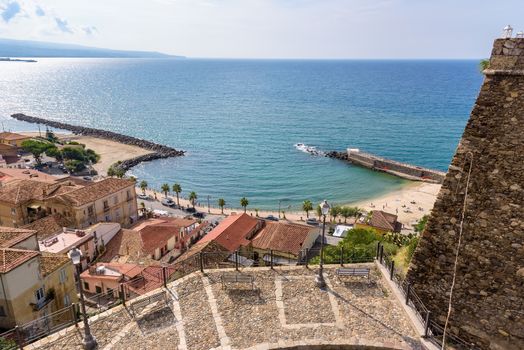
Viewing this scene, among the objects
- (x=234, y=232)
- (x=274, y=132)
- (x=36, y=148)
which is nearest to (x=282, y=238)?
(x=234, y=232)

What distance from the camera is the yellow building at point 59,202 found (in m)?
36.5

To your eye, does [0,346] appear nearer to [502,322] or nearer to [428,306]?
[428,306]

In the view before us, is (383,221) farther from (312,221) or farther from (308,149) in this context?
(308,149)

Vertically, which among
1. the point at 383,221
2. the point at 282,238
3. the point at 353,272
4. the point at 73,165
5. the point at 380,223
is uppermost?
the point at 353,272

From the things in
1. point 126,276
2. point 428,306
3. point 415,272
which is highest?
point 415,272

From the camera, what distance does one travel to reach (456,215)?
10.3m

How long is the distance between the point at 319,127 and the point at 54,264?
102585mm

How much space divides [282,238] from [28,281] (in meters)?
23.0

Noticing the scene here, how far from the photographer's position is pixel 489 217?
9.88 m

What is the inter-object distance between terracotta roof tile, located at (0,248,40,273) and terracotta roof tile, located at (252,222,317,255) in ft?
68.7

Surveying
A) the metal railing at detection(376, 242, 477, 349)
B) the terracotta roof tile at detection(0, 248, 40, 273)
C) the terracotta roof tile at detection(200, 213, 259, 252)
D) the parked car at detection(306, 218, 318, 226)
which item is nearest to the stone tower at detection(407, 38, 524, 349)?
the metal railing at detection(376, 242, 477, 349)

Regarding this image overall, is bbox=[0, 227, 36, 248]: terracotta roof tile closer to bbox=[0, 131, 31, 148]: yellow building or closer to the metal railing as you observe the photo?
the metal railing

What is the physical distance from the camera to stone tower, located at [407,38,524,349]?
9531 millimetres

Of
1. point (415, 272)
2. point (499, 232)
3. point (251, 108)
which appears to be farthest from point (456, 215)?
point (251, 108)
